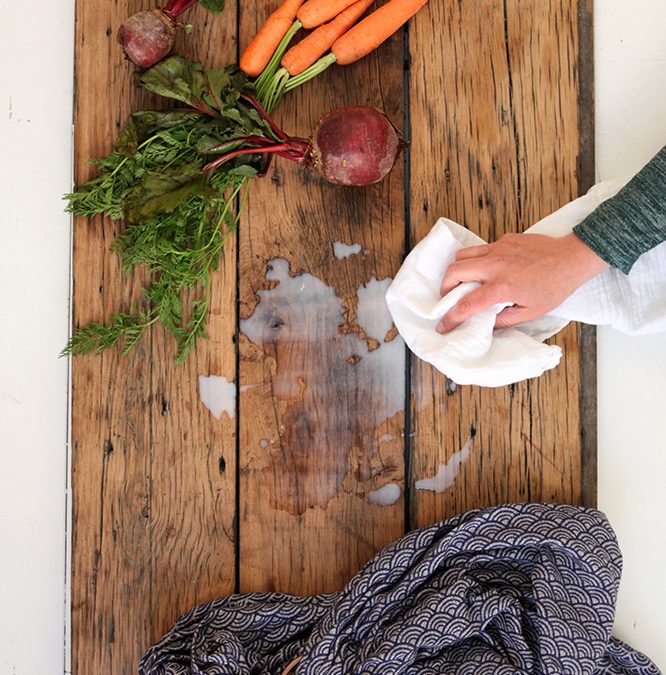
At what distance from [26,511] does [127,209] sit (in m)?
0.60

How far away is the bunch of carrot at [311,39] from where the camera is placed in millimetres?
1102

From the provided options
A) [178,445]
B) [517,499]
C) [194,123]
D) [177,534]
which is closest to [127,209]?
[194,123]

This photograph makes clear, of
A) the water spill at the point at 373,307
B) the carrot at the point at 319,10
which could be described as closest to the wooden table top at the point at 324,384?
the water spill at the point at 373,307

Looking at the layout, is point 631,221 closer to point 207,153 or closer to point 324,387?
point 324,387

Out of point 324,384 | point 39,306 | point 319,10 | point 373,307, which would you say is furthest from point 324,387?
point 319,10

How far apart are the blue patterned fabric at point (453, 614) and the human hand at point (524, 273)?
0.35 m

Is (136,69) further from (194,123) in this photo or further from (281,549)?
(281,549)

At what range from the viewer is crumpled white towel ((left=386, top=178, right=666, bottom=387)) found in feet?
3.29

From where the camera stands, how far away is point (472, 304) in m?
1.00

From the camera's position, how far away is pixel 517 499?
1.14 metres

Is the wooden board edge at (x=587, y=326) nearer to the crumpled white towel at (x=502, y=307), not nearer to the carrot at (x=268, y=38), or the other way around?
the crumpled white towel at (x=502, y=307)

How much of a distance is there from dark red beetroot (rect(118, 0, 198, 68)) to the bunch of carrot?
14 cm

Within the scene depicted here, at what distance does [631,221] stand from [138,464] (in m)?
0.91

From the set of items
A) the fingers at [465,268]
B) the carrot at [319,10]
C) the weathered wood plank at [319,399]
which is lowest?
the weathered wood plank at [319,399]
